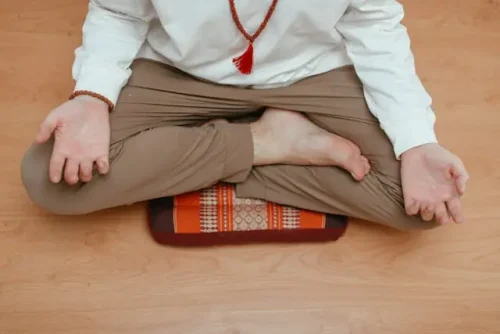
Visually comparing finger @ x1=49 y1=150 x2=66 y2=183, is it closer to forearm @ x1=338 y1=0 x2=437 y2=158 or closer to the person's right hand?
the person's right hand

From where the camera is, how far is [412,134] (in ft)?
2.95

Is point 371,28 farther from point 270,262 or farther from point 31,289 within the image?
point 31,289

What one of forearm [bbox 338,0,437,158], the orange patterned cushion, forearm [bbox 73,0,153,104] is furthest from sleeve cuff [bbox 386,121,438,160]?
forearm [bbox 73,0,153,104]

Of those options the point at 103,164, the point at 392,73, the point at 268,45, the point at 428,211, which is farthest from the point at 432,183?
the point at 103,164

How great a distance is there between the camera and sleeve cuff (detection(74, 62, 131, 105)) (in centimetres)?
87

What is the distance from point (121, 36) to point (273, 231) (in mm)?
377

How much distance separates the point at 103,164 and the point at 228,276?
0.27 metres

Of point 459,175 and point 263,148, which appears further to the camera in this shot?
point 263,148

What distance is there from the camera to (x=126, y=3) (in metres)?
0.87

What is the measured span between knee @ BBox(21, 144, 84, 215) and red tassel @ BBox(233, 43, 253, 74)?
29cm

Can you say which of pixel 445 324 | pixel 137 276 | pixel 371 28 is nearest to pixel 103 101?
pixel 137 276

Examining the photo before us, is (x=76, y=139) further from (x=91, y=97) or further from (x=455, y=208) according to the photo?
(x=455, y=208)

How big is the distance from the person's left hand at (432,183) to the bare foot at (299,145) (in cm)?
8

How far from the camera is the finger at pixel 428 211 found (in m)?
0.89
